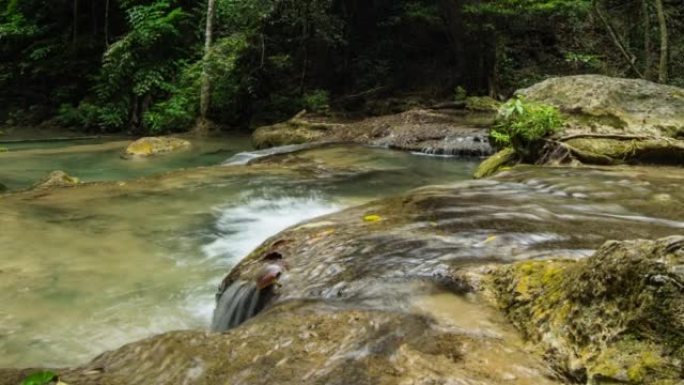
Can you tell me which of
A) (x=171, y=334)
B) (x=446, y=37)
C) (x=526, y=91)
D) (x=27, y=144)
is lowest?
(x=27, y=144)

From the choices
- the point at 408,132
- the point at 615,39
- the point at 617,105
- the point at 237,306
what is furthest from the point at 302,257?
the point at 615,39

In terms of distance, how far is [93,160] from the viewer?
1326 centimetres

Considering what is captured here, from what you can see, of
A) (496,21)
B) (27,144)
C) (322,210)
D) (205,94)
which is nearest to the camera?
(322,210)

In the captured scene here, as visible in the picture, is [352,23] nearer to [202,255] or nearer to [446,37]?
[446,37]

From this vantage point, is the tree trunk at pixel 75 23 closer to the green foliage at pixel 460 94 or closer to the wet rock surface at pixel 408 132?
the wet rock surface at pixel 408 132

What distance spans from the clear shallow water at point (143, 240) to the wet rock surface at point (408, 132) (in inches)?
45.8

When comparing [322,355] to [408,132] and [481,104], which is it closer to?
[408,132]

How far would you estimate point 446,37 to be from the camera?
59.4 ft

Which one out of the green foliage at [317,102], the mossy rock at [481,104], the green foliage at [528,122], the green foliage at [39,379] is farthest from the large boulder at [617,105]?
the green foliage at [317,102]

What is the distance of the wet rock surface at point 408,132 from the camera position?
11670 millimetres

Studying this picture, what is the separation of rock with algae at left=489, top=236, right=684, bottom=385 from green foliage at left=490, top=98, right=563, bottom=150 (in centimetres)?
583

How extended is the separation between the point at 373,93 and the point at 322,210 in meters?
11.1

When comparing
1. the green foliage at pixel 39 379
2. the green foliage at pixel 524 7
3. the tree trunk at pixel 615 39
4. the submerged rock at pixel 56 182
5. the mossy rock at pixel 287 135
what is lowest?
the submerged rock at pixel 56 182

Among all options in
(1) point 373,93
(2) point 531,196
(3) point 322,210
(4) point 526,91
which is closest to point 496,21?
(1) point 373,93
